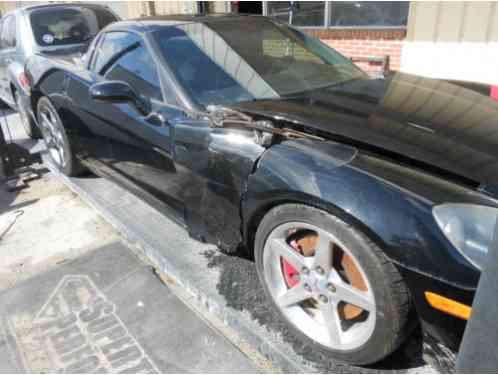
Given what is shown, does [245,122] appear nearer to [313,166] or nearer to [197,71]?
[313,166]

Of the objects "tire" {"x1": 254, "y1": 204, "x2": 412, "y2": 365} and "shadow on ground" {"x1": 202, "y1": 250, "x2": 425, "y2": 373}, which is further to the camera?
"shadow on ground" {"x1": 202, "y1": 250, "x2": 425, "y2": 373}

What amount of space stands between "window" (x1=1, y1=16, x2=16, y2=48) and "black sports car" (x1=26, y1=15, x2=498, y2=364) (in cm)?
276

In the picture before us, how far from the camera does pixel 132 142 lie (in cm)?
264

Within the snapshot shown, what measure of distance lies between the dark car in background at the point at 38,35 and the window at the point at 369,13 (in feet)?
10.7

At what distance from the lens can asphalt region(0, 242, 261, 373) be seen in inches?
76.6

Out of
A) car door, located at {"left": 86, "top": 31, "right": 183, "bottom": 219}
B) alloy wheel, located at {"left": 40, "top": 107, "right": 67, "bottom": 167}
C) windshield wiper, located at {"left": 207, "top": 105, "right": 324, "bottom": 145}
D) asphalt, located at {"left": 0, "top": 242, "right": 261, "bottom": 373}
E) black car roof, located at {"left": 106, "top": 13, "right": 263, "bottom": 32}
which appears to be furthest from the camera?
alloy wheel, located at {"left": 40, "top": 107, "right": 67, "bottom": 167}

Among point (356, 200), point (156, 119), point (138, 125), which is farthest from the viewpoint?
point (138, 125)

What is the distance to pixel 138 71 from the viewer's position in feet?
8.64

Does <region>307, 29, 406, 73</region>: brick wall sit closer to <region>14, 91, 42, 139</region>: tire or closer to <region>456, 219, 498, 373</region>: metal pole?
<region>14, 91, 42, 139</region>: tire

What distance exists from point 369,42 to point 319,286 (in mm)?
4925

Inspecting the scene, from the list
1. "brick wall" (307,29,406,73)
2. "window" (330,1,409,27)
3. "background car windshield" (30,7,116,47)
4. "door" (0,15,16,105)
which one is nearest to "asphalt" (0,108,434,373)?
"background car windshield" (30,7,116,47)

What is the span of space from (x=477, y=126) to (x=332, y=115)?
71 centimetres

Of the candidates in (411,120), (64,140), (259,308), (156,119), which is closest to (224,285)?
(259,308)

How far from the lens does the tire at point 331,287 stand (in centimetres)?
144
